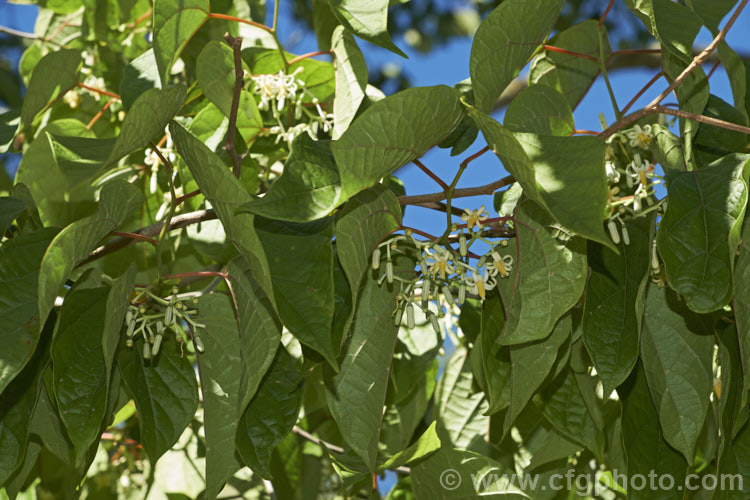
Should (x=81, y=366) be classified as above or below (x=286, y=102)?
below

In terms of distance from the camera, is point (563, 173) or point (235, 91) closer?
point (563, 173)

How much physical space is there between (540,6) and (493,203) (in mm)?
315

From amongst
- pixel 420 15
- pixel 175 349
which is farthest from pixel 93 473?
pixel 420 15

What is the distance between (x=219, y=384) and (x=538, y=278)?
0.33 m

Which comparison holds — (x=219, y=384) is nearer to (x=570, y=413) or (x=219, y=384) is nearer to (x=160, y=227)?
(x=160, y=227)

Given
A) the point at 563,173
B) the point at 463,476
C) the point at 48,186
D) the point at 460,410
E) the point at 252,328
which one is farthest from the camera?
the point at 460,410

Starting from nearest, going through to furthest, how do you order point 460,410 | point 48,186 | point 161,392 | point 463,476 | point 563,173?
point 563,173
point 161,392
point 463,476
point 48,186
point 460,410

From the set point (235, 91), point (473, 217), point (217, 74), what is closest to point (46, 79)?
point (217, 74)

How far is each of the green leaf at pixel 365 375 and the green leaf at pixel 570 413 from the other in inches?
8.2

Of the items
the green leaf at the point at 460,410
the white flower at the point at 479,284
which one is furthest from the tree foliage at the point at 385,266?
the green leaf at the point at 460,410

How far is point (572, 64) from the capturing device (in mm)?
962

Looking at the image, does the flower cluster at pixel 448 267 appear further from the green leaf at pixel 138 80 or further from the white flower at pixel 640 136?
the green leaf at pixel 138 80

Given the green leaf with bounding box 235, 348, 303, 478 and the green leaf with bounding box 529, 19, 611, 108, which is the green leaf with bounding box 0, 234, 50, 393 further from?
the green leaf with bounding box 529, 19, 611, 108
